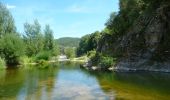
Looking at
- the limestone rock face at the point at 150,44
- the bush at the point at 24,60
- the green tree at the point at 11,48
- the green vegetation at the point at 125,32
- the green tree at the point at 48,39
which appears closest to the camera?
the limestone rock face at the point at 150,44

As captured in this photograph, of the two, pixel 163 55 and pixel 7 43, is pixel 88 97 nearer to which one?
pixel 163 55

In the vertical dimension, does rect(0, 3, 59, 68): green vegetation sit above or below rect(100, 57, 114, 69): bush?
above

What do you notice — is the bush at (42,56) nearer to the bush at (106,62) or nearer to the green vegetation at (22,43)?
the green vegetation at (22,43)

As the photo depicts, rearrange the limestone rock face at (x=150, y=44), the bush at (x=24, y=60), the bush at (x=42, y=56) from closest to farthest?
the limestone rock face at (x=150, y=44) < the bush at (x=24, y=60) < the bush at (x=42, y=56)

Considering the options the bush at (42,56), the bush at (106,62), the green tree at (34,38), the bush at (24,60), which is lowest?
the bush at (106,62)

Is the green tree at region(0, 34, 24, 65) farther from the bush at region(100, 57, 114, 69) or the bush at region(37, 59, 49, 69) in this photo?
the bush at region(100, 57, 114, 69)

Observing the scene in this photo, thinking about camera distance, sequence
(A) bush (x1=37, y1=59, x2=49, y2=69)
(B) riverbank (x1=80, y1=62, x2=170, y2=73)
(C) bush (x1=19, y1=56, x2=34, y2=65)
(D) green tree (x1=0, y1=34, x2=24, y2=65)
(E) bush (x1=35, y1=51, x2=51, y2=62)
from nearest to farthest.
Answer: (B) riverbank (x1=80, y1=62, x2=170, y2=73) → (D) green tree (x1=0, y1=34, x2=24, y2=65) → (A) bush (x1=37, y1=59, x2=49, y2=69) → (C) bush (x1=19, y1=56, x2=34, y2=65) → (E) bush (x1=35, y1=51, x2=51, y2=62)

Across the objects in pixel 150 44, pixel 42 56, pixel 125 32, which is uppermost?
pixel 125 32

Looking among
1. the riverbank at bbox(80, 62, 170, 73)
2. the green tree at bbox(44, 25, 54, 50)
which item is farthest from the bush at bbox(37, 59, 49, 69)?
the riverbank at bbox(80, 62, 170, 73)

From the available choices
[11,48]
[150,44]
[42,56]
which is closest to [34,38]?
[42,56]

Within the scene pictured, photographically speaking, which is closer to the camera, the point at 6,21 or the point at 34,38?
the point at 6,21

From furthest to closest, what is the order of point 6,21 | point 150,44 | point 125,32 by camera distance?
point 6,21, point 125,32, point 150,44

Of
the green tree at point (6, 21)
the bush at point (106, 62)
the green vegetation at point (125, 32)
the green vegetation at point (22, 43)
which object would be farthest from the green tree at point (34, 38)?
the bush at point (106, 62)

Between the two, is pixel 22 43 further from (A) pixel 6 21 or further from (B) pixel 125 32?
(B) pixel 125 32
